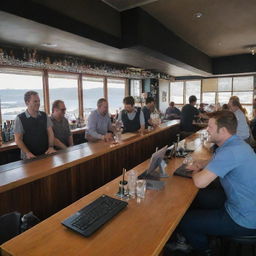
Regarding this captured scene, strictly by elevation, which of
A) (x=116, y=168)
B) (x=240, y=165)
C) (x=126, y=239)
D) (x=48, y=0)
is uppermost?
(x=48, y=0)

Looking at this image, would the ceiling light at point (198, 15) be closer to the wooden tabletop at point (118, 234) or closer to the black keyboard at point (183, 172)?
the black keyboard at point (183, 172)

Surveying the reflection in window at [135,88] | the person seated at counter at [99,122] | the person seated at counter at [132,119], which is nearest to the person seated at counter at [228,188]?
the person seated at counter at [99,122]

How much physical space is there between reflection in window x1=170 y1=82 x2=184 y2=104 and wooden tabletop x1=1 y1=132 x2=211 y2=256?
971 centimetres

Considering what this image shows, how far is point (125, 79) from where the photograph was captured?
886 centimetres

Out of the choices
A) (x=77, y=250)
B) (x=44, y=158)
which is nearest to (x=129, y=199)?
(x=77, y=250)

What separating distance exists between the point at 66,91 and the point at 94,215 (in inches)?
221

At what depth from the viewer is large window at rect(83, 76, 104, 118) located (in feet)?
23.2

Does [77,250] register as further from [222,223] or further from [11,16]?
[11,16]

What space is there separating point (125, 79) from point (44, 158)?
693cm

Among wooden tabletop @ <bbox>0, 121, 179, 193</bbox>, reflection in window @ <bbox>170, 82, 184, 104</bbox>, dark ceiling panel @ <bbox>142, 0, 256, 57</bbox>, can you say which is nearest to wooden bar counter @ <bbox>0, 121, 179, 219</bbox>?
wooden tabletop @ <bbox>0, 121, 179, 193</bbox>

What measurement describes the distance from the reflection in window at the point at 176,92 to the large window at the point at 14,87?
7.11 meters

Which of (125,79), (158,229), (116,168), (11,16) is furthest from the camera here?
(125,79)

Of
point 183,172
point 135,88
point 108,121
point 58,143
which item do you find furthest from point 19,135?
point 135,88

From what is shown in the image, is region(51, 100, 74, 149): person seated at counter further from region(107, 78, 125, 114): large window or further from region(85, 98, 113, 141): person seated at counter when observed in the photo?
region(107, 78, 125, 114): large window
